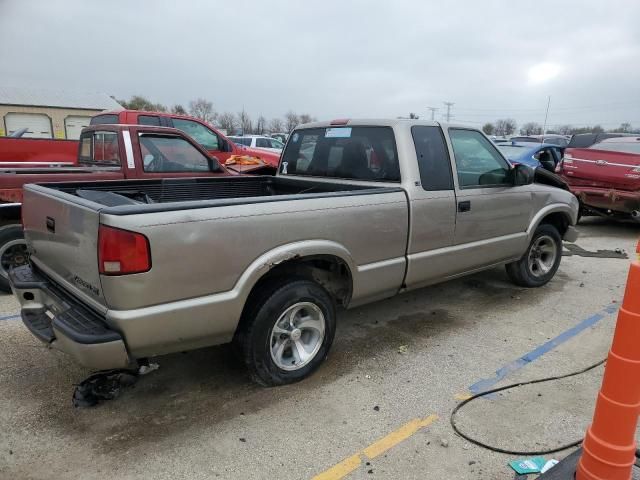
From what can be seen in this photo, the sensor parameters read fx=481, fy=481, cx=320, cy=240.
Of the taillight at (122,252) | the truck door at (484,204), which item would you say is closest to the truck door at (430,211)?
the truck door at (484,204)

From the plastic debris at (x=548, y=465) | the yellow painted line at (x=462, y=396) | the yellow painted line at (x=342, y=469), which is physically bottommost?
the yellow painted line at (x=342, y=469)

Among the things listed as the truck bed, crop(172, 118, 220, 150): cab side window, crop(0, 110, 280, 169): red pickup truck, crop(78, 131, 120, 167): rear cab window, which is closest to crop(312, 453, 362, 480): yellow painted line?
the truck bed

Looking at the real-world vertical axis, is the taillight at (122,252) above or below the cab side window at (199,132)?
below

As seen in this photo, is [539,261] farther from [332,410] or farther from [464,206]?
[332,410]

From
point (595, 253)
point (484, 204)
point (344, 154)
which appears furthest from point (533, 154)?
point (344, 154)

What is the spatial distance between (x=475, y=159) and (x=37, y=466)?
4133mm

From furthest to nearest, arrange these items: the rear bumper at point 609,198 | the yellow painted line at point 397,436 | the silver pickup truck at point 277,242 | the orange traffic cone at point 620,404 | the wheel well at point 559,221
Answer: the rear bumper at point 609,198 < the wheel well at point 559,221 < the yellow painted line at point 397,436 < the silver pickup truck at point 277,242 < the orange traffic cone at point 620,404

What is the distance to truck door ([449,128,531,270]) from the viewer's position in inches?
172

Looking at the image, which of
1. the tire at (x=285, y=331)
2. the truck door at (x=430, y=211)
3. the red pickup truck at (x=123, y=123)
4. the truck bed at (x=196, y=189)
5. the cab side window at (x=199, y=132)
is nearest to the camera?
the tire at (x=285, y=331)

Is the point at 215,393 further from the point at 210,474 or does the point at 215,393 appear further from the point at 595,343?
the point at 595,343

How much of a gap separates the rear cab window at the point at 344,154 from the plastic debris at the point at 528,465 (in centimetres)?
221

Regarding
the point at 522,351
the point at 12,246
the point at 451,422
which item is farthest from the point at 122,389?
the point at 522,351

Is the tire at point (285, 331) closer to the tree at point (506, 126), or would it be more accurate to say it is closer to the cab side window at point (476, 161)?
Answer: the cab side window at point (476, 161)

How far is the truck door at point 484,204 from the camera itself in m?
4.36
